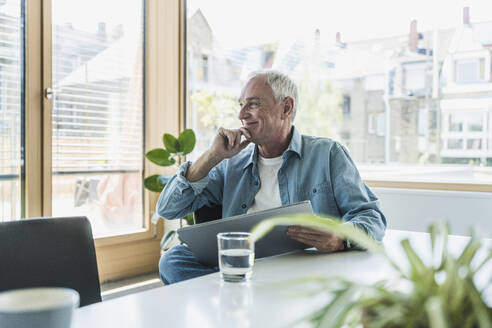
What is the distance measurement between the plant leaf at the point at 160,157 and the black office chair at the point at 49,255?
1946 millimetres

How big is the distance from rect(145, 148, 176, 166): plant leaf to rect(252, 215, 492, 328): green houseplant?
2.77 metres

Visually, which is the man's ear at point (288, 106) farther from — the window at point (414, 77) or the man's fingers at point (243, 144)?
the window at point (414, 77)

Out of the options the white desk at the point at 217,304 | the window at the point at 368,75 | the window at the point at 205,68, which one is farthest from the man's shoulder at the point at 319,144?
the window at the point at 205,68

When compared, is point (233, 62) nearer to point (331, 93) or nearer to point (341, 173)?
point (331, 93)

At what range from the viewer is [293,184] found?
1.81m

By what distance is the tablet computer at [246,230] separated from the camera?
1173 millimetres

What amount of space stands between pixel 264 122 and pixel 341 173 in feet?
1.50

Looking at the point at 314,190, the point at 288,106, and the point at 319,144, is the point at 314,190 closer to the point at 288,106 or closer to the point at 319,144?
the point at 319,144

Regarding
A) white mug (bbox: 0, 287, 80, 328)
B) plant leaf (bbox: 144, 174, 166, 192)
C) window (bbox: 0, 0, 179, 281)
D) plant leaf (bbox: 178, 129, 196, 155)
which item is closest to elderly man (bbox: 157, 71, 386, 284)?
white mug (bbox: 0, 287, 80, 328)

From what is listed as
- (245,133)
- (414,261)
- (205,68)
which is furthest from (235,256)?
(205,68)

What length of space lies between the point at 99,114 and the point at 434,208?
229 cm

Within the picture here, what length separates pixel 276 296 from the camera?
2.93ft

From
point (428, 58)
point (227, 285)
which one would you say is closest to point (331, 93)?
point (428, 58)

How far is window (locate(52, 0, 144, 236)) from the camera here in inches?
123
